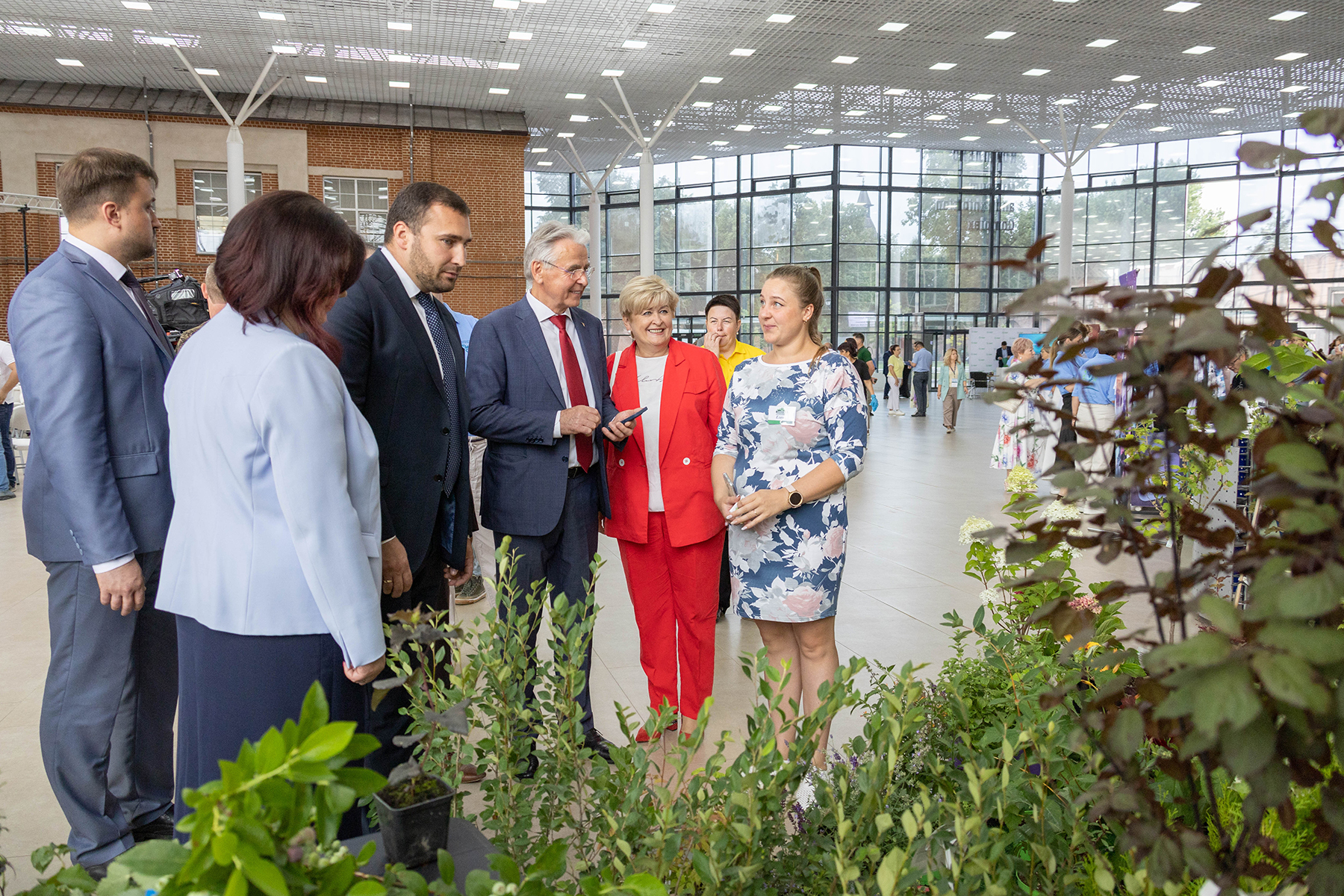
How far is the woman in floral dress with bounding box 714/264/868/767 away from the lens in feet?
9.11

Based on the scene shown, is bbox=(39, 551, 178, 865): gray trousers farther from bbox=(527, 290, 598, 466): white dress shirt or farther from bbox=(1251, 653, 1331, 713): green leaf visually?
bbox=(1251, 653, 1331, 713): green leaf

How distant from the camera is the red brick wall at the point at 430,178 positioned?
1752 centimetres

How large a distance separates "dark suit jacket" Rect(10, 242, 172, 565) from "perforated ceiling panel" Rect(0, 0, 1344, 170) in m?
12.2

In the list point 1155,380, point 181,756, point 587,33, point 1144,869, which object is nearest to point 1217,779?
point 1144,869

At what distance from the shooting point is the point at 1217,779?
173 cm

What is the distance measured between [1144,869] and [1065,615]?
28 cm

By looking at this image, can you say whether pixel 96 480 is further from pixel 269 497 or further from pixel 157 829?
pixel 157 829

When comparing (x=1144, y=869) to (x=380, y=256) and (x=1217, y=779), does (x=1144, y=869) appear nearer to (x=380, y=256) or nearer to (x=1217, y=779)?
(x=1217, y=779)

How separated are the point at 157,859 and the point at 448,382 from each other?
2.01m

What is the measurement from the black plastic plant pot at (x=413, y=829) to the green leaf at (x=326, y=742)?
0.51 m

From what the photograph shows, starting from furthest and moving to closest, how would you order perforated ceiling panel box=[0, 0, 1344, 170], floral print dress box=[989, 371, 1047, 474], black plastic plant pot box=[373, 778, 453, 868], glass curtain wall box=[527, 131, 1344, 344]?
glass curtain wall box=[527, 131, 1344, 344]
perforated ceiling panel box=[0, 0, 1344, 170]
floral print dress box=[989, 371, 1047, 474]
black plastic plant pot box=[373, 778, 453, 868]

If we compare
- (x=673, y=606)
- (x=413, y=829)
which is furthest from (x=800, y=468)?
(x=413, y=829)

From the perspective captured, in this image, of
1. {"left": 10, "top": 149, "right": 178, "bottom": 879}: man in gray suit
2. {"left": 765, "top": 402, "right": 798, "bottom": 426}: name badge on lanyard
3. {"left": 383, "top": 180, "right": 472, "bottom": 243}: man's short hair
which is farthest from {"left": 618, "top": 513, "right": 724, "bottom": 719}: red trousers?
{"left": 10, "top": 149, "right": 178, "bottom": 879}: man in gray suit

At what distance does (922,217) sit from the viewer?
24906 millimetres
